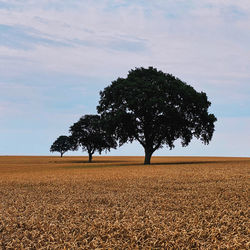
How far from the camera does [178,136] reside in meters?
46.6

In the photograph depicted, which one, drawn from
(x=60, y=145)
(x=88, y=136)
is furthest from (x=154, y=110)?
(x=60, y=145)

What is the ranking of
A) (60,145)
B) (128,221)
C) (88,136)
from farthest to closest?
(60,145)
(88,136)
(128,221)

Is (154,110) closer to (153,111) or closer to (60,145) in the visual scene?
(153,111)

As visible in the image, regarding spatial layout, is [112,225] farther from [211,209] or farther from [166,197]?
[166,197]

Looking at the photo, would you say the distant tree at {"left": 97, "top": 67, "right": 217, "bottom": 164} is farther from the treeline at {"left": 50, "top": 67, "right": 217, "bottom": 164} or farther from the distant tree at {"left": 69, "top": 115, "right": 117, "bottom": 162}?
the distant tree at {"left": 69, "top": 115, "right": 117, "bottom": 162}

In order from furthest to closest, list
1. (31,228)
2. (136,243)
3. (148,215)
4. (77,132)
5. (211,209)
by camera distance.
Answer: (77,132) < (211,209) < (148,215) < (31,228) < (136,243)

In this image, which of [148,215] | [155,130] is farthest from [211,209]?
[155,130]

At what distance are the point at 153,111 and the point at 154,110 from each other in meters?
0.30

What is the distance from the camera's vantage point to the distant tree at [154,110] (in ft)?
141

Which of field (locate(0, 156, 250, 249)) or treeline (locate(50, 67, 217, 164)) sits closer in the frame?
field (locate(0, 156, 250, 249))

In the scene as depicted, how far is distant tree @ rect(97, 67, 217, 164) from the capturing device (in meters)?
43.1

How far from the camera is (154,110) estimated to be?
4394cm

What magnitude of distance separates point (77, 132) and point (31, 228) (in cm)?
6476

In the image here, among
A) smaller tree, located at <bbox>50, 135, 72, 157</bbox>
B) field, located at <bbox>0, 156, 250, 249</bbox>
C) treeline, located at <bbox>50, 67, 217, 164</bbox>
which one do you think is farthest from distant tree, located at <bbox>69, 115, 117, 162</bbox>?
field, located at <bbox>0, 156, 250, 249</bbox>
